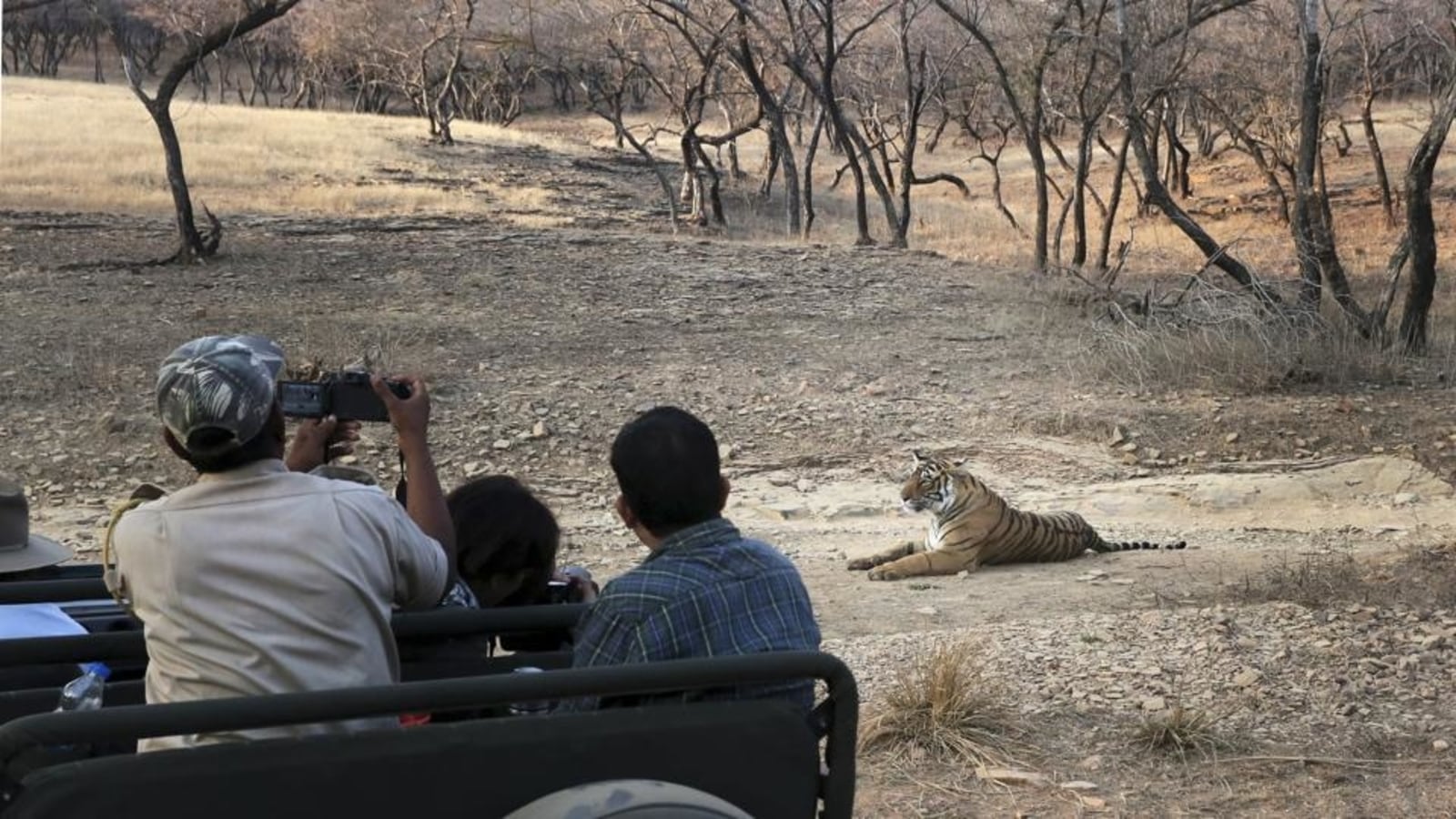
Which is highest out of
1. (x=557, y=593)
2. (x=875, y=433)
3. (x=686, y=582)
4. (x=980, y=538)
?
(x=686, y=582)

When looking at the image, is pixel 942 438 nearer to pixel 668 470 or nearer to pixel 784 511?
pixel 784 511

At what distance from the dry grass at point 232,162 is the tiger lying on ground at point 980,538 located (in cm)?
1382

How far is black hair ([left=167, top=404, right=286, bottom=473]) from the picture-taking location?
8.18 ft

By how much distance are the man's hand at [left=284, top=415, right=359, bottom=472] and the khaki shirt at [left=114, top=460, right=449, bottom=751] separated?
0.75 m

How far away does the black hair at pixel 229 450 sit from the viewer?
2.49 metres

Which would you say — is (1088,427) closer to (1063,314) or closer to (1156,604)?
(1063,314)

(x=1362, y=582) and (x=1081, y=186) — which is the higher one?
Answer: (x=1081, y=186)

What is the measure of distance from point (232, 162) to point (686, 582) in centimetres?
2580

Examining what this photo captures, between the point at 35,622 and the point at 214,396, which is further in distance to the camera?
the point at 35,622

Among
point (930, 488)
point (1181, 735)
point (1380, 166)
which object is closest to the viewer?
point (1181, 735)

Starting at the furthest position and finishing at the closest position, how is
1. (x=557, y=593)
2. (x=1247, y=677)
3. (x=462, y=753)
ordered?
(x=1247, y=677), (x=557, y=593), (x=462, y=753)

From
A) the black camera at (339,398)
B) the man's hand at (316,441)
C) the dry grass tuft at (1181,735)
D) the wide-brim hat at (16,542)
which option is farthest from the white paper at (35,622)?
the dry grass tuft at (1181,735)

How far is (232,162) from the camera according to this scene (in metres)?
26.7

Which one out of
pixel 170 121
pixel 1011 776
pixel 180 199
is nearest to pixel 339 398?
pixel 1011 776
